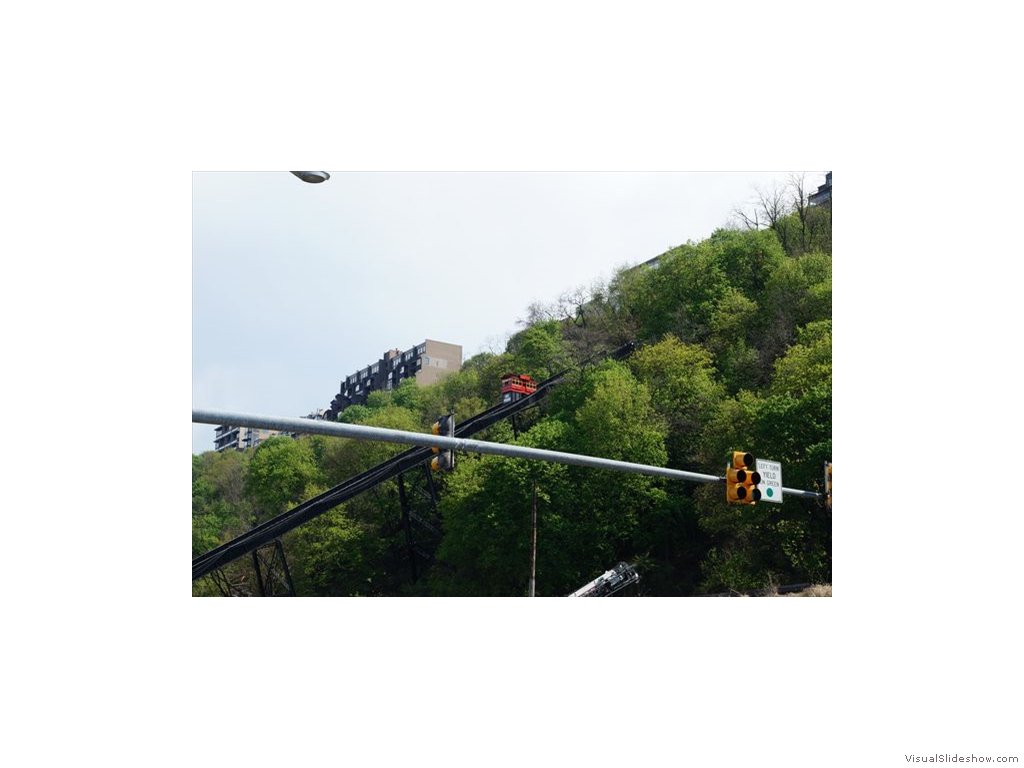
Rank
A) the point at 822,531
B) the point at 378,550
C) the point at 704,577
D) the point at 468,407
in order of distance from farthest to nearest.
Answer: the point at 468,407 → the point at 378,550 → the point at 704,577 → the point at 822,531

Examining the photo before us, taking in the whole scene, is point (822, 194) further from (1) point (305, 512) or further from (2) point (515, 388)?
(1) point (305, 512)

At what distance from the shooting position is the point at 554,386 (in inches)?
2467

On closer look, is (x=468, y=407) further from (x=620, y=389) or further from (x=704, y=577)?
(x=704, y=577)

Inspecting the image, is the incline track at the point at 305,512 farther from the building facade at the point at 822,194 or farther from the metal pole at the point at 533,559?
the building facade at the point at 822,194

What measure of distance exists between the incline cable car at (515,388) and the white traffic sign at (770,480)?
1809 inches

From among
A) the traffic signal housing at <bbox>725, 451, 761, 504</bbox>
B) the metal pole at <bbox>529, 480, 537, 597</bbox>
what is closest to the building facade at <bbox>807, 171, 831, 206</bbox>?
the metal pole at <bbox>529, 480, 537, 597</bbox>

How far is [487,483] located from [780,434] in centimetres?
1827

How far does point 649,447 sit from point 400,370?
79.6 meters

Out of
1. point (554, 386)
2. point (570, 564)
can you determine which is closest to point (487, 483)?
point (570, 564)

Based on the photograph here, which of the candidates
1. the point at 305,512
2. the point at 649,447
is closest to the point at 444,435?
the point at 649,447

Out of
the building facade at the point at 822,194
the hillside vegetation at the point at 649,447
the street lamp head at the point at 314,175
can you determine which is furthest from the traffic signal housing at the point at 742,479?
the building facade at the point at 822,194

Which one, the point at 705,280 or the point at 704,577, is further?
the point at 705,280

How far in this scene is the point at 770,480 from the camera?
17984mm

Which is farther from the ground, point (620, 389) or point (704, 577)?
point (620, 389)
